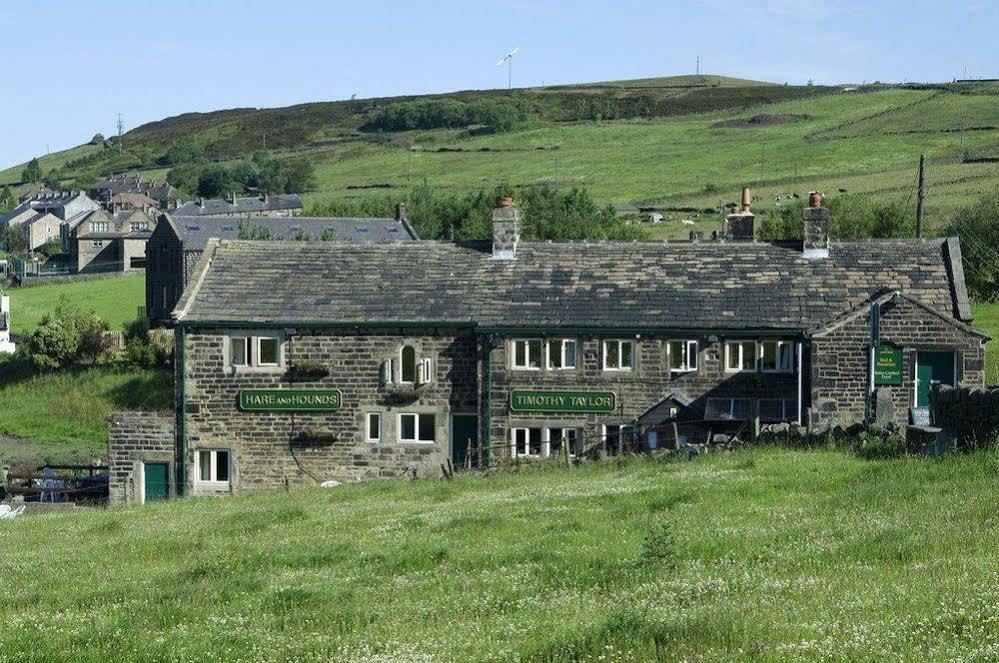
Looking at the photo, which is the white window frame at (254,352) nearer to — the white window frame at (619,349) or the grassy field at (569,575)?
the white window frame at (619,349)

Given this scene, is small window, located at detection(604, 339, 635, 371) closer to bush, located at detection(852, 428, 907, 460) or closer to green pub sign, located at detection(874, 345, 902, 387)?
green pub sign, located at detection(874, 345, 902, 387)

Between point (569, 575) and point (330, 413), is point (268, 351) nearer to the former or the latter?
point (330, 413)

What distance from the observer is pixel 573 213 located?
344ft

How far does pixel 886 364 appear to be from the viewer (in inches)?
1502

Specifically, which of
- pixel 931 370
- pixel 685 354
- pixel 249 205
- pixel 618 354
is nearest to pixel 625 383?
pixel 618 354

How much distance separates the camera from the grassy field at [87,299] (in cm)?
9988

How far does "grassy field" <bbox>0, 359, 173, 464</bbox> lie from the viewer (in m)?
63.2

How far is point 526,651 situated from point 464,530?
8.44 meters

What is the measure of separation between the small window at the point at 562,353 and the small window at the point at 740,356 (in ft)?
14.6

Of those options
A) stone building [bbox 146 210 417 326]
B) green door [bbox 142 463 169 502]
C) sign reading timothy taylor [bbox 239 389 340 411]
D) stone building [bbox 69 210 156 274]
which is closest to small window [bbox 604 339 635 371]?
sign reading timothy taylor [bbox 239 389 340 411]

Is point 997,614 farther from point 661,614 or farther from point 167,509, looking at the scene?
point 167,509

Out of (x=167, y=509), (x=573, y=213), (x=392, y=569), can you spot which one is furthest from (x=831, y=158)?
(x=392, y=569)

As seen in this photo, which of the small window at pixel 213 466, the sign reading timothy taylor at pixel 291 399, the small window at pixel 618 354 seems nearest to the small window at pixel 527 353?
the small window at pixel 618 354

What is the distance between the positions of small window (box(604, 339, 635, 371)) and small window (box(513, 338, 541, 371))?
2.03 meters
